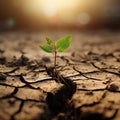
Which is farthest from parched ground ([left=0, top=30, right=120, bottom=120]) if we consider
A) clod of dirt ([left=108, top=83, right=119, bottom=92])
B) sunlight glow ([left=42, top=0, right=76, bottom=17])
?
sunlight glow ([left=42, top=0, right=76, bottom=17])

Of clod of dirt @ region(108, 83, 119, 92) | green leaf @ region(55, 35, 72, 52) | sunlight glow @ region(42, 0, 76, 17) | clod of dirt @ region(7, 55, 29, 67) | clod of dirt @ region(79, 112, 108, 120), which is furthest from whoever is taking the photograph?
sunlight glow @ region(42, 0, 76, 17)

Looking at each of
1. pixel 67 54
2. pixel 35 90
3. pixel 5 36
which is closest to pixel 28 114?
pixel 35 90

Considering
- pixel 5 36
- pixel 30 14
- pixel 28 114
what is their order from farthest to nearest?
1. pixel 30 14
2. pixel 5 36
3. pixel 28 114

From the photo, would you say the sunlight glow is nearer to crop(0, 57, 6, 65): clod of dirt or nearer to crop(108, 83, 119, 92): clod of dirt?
crop(0, 57, 6, 65): clod of dirt

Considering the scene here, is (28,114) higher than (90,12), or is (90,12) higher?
(90,12)

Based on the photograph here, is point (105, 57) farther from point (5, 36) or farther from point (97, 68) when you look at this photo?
point (5, 36)

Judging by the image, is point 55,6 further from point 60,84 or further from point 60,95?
point 60,95
